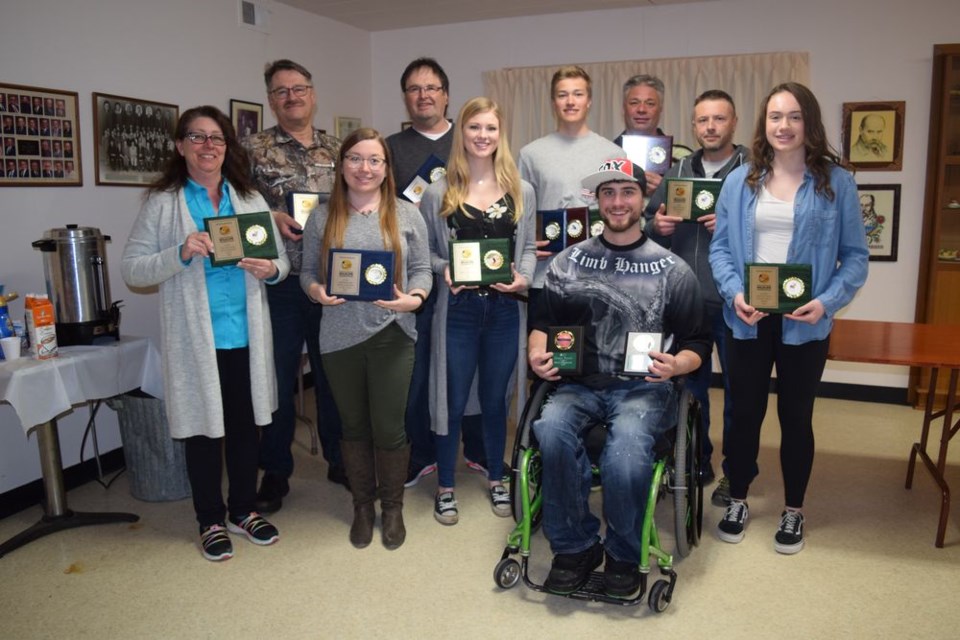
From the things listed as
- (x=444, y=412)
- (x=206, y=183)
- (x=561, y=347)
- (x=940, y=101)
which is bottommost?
(x=444, y=412)

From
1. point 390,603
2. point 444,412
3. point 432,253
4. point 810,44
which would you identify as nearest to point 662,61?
point 810,44

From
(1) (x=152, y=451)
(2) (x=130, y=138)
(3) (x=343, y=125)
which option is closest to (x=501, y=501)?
(1) (x=152, y=451)

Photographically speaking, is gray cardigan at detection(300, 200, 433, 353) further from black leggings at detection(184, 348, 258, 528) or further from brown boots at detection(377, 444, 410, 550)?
brown boots at detection(377, 444, 410, 550)

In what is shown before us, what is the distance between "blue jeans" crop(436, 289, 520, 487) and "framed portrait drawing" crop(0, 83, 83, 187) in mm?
1981

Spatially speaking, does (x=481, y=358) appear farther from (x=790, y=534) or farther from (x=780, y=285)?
(x=790, y=534)

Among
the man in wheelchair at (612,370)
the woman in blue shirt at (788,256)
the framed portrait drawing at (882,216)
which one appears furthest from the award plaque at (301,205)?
the framed portrait drawing at (882,216)

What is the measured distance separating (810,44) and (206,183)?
3.95 metres

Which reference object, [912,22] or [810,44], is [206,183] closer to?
[810,44]

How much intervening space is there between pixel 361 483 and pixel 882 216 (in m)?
3.75

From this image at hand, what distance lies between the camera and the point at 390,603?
2514 millimetres

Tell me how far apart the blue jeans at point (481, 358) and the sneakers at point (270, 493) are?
74 cm

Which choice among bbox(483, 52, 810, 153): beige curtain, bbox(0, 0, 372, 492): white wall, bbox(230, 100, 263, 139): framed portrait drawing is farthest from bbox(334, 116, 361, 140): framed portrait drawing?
bbox(483, 52, 810, 153): beige curtain

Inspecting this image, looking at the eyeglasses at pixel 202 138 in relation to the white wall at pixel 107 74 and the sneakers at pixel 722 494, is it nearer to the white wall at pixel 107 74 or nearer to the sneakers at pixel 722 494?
the white wall at pixel 107 74

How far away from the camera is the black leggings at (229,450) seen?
2717 millimetres
